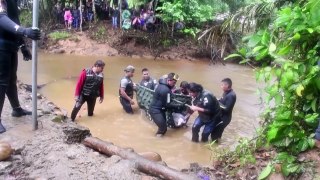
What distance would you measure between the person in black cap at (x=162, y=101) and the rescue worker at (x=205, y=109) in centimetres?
52

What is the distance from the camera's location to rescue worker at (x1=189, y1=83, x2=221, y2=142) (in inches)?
296

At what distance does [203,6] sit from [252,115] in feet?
28.3

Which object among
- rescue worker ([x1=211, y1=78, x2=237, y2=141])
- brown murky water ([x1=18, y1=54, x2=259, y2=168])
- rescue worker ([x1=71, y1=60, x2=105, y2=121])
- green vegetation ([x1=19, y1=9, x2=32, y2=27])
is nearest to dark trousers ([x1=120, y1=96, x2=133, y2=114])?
brown murky water ([x1=18, y1=54, x2=259, y2=168])

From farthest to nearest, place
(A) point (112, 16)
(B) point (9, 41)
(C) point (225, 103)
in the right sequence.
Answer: (A) point (112, 16), (C) point (225, 103), (B) point (9, 41)

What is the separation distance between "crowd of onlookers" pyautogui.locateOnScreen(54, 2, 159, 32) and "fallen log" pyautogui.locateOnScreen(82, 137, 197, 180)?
1460 centimetres

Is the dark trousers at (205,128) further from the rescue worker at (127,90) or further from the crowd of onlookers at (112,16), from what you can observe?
the crowd of onlookers at (112,16)

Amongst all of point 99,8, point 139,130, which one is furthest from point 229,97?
point 99,8

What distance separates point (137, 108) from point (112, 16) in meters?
10.9

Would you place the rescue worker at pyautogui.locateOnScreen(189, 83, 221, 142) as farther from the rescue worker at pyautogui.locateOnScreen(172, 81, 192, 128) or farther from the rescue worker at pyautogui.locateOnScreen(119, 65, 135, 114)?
the rescue worker at pyautogui.locateOnScreen(119, 65, 135, 114)

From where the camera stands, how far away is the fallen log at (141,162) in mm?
3787

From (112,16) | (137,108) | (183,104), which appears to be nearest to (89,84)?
(137,108)

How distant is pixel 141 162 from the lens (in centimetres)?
403

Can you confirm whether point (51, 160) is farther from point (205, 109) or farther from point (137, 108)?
point (137, 108)

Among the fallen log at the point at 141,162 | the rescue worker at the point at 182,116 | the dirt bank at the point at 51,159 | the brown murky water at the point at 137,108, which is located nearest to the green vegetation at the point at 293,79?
the fallen log at the point at 141,162
